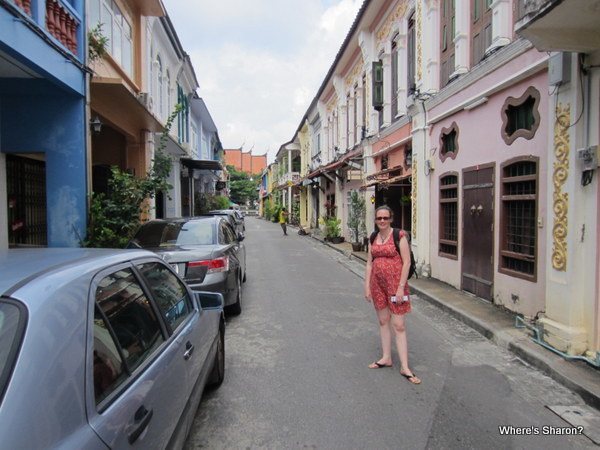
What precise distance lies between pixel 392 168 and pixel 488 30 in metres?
5.70

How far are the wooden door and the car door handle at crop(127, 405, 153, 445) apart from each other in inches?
265

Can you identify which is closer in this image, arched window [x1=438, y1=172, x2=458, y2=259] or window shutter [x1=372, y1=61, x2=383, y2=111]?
arched window [x1=438, y1=172, x2=458, y2=259]

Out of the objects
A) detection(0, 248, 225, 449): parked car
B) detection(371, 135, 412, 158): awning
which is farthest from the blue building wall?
detection(371, 135, 412, 158): awning

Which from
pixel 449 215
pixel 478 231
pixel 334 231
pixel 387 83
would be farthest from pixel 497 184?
pixel 334 231

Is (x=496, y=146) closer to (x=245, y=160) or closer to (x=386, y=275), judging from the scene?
(x=386, y=275)

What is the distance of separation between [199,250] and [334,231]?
1410cm

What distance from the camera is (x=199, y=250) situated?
250 inches

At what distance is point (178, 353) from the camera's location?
8.95 ft

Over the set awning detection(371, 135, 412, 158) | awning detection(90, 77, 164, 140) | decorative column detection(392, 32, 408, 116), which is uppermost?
decorative column detection(392, 32, 408, 116)

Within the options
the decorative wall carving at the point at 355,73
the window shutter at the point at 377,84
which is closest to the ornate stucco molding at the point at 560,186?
the window shutter at the point at 377,84

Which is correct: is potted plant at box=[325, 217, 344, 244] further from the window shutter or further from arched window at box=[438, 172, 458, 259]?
arched window at box=[438, 172, 458, 259]

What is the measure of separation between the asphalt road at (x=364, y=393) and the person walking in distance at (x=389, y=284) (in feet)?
0.80

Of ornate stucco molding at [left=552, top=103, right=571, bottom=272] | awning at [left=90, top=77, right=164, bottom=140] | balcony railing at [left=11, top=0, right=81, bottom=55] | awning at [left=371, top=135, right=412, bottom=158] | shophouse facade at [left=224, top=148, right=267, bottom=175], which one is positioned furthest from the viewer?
shophouse facade at [left=224, top=148, right=267, bottom=175]

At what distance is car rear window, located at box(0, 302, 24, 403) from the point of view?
4.75 ft
